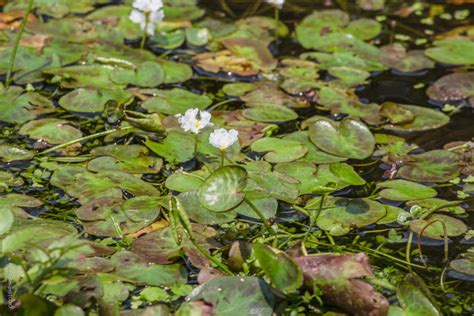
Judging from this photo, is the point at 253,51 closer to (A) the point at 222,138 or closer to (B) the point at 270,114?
(B) the point at 270,114

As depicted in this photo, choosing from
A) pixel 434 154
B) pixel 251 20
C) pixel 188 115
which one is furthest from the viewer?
pixel 251 20

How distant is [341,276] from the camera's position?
1.71m

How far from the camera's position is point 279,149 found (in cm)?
232

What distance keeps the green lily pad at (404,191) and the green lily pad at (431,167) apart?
0.04 meters

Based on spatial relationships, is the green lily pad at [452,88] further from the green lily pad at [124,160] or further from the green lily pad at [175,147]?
the green lily pad at [124,160]

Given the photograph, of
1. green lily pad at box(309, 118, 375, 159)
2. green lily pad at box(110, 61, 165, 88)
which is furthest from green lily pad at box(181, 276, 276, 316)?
green lily pad at box(110, 61, 165, 88)

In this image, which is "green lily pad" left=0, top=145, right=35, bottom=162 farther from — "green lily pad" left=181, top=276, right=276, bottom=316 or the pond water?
"green lily pad" left=181, top=276, right=276, bottom=316

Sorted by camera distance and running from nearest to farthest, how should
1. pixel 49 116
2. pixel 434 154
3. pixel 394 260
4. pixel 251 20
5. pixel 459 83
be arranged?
1. pixel 394 260
2. pixel 434 154
3. pixel 49 116
4. pixel 459 83
5. pixel 251 20

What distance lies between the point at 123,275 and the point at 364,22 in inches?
67.4

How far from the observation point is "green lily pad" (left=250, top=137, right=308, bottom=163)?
228 centimetres

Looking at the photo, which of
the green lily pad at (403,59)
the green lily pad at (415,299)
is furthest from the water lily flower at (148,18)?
the green lily pad at (415,299)

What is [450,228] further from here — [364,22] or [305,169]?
[364,22]

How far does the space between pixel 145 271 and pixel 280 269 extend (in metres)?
0.32

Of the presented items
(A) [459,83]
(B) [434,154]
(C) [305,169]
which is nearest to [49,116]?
(C) [305,169]
